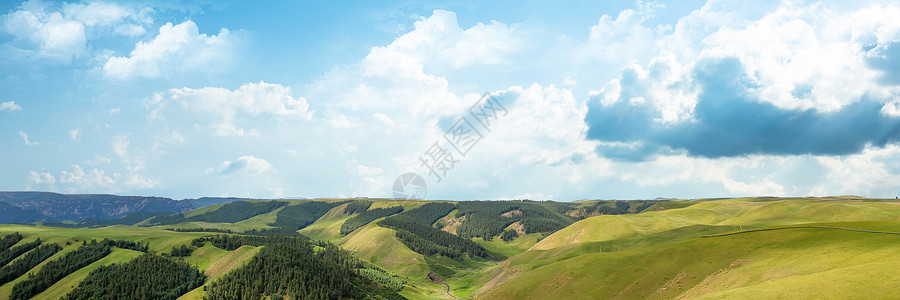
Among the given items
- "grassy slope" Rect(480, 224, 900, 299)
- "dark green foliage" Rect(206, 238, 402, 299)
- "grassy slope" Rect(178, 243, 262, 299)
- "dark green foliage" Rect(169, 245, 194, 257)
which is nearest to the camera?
"grassy slope" Rect(480, 224, 900, 299)

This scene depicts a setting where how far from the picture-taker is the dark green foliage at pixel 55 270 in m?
158

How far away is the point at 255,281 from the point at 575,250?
346 feet

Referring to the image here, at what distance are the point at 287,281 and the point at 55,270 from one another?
130599 millimetres

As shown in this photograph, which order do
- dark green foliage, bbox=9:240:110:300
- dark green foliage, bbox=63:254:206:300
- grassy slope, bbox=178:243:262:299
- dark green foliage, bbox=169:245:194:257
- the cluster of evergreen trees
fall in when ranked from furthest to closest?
1. dark green foliage, bbox=169:245:194:257
2. the cluster of evergreen trees
3. dark green foliage, bbox=9:240:110:300
4. dark green foliage, bbox=63:254:206:300
5. grassy slope, bbox=178:243:262:299

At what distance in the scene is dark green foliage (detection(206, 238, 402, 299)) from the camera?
11406 centimetres

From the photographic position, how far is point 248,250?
153 metres

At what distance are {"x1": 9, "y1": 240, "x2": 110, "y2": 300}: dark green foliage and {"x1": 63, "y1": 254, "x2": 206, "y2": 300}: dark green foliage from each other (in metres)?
27.5

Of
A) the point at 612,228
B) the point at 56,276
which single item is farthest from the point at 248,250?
the point at 612,228

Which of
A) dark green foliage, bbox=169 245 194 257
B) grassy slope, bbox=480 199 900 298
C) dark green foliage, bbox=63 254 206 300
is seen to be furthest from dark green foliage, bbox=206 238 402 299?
dark green foliage, bbox=169 245 194 257

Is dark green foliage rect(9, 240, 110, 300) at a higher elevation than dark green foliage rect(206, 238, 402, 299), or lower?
lower

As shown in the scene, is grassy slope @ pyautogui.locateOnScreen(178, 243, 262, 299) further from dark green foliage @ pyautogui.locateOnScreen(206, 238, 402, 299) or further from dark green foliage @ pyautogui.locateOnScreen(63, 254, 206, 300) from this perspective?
dark green foliage @ pyautogui.locateOnScreen(206, 238, 402, 299)

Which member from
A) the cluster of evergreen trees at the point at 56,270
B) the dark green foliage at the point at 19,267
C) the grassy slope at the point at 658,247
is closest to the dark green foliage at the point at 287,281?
the grassy slope at the point at 658,247

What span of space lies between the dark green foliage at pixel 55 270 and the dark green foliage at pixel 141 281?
90.1 feet

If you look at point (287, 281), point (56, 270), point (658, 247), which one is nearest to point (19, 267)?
point (56, 270)
